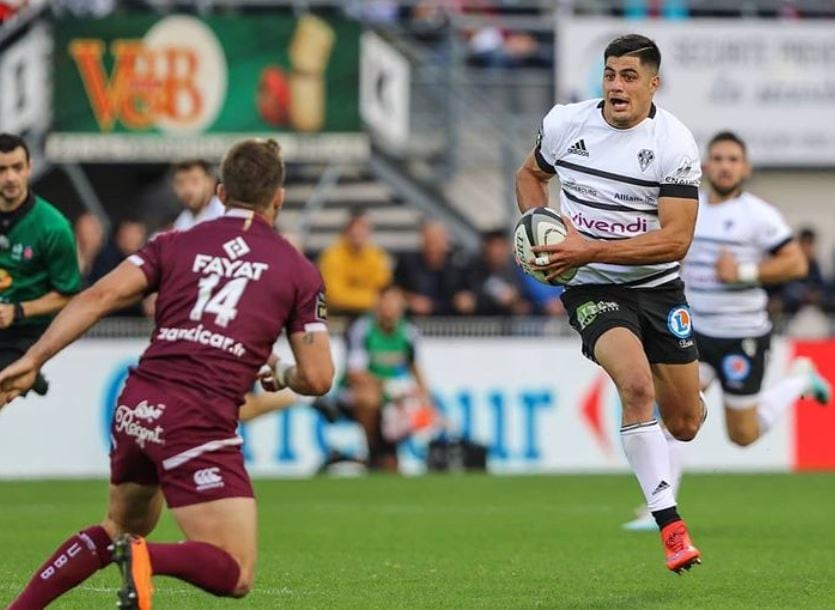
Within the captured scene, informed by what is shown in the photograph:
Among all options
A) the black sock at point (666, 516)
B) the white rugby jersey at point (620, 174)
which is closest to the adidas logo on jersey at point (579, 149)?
the white rugby jersey at point (620, 174)

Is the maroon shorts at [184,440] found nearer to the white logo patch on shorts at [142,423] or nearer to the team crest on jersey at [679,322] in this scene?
the white logo patch on shorts at [142,423]

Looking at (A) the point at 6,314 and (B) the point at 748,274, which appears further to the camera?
(B) the point at 748,274

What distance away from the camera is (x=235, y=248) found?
6984mm

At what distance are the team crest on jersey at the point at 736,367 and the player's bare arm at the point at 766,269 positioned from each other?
55cm

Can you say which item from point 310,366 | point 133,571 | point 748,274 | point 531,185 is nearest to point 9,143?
point 531,185

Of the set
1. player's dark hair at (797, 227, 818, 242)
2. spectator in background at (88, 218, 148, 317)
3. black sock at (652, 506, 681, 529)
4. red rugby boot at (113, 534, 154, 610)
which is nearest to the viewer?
red rugby boot at (113, 534, 154, 610)

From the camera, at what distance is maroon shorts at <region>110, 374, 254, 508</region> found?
680cm

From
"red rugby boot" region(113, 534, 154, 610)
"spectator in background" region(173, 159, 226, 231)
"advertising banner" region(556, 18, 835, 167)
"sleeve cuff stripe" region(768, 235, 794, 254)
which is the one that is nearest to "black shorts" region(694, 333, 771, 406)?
"sleeve cuff stripe" region(768, 235, 794, 254)

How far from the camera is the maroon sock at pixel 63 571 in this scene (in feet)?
22.6

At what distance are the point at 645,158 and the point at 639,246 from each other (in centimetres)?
49

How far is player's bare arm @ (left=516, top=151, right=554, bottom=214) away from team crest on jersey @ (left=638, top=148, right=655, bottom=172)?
0.59m

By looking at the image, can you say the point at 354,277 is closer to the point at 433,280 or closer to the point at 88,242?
the point at 433,280

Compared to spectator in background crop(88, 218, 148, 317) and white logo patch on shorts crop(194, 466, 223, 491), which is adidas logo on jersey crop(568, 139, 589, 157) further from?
spectator in background crop(88, 218, 148, 317)

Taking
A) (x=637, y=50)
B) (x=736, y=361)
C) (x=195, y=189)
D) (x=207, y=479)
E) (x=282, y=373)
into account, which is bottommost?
(x=736, y=361)
